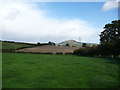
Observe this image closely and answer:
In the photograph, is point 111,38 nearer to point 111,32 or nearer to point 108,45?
point 111,32

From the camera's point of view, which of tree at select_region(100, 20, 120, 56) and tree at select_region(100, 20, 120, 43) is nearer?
tree at select_region(100, 20, 120, 56)

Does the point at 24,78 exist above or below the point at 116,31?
below

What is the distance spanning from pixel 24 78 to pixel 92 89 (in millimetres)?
3909

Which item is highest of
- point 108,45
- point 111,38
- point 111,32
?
point 111,32

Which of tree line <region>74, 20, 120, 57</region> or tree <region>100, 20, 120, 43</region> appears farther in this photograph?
tree <region>100, 20, 120, 43</region>

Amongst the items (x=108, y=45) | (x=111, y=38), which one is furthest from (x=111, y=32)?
(x=108, y=45)

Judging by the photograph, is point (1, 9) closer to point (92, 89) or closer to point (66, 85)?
point (66, 85)

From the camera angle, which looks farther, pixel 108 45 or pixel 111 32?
pixel 111 32

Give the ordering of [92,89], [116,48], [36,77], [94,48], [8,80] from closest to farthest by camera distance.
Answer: [92,89], [8,80], [36,77], [116,48], [94,48]

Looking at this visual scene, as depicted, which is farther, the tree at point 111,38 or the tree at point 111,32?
the tree at point 111,32

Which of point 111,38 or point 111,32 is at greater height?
point 111,32

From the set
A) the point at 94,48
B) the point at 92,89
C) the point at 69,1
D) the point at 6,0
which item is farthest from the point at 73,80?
the point at 94,48

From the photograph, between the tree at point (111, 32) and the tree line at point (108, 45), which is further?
the tree at point (111, 32)

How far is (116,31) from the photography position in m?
39.3
